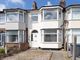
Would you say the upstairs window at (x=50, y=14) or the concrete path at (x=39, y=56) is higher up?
the upstairs window at (x=50, y=14)

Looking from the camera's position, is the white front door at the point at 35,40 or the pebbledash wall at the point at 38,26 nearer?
the pebbledash wall at the point at 38,26

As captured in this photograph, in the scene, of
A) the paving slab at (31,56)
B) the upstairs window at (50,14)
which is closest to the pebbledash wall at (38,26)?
the upstairs window at (50,14)

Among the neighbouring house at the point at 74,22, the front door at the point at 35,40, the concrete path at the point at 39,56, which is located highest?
the neighbouring house at the point at 74,22

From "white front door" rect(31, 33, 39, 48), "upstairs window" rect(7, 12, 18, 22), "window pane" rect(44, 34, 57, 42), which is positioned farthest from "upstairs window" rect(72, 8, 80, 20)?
"upstairs window" rect(7, 12, 18, 22)

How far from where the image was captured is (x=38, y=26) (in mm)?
33750

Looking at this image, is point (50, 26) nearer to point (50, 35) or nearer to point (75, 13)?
point (50, 35)

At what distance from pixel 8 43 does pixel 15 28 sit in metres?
2.70

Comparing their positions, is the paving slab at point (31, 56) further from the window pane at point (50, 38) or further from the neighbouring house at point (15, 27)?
the neighbouring house at point (15, 27)

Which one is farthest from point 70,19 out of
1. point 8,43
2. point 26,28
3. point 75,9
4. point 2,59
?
point 2,59

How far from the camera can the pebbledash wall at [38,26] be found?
1187 inches

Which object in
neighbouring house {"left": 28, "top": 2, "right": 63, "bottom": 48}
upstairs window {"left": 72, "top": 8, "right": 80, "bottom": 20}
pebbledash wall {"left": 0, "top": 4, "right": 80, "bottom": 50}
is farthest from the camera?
neighbouring house {"left": 28, "top": 2, "right": 63, "bottom": 48}

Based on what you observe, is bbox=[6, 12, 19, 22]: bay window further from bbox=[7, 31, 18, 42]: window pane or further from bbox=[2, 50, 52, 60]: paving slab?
bbox=[2, 50, 52, 60]: paving slab

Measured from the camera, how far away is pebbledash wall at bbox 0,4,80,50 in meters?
30.1

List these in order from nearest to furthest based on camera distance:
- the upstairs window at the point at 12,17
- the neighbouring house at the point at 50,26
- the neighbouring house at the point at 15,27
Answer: the neighbouring house at the point at 50,26 < the neighbouring house at the point at 15,27 < the upstairs window at the point at 12,17
